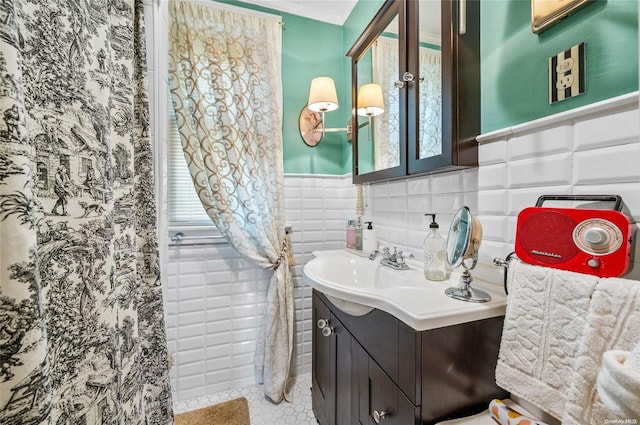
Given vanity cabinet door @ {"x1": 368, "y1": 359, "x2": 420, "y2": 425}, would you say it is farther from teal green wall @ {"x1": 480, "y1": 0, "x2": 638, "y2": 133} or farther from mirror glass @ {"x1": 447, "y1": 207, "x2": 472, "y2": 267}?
teal green wall @ {"x1": 480, "y1": 0, "x2": 638, "y2": 133}

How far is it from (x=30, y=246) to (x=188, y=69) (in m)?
1.50

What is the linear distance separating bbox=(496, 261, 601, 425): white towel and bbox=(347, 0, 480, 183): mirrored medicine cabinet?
1.43 ft

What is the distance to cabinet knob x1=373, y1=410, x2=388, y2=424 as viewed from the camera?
746mm

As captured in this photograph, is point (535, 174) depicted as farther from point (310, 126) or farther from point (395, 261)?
point (310, 126)

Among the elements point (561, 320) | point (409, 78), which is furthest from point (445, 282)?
point (409, 78)

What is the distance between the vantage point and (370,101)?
4.60ft

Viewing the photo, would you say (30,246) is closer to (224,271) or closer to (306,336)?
(224,271)

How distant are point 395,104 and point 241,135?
89 centimetres

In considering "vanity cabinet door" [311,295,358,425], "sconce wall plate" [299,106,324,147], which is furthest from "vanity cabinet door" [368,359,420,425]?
"sconce wall plate" [299,106,324,147]

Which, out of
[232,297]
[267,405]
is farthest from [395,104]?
[267,405]

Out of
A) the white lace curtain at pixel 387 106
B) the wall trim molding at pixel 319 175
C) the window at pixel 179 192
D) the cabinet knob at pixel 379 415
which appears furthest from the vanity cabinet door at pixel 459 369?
→ the window at pixel 179 192

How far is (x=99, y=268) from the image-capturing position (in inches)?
17.9

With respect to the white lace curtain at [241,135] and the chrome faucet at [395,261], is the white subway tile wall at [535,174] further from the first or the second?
the white lace curtain at [241,135]

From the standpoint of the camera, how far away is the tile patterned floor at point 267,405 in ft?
4.80
